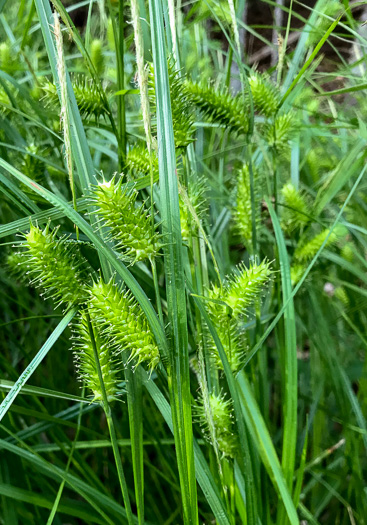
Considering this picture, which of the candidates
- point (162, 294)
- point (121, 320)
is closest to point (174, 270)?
point (121, 320)

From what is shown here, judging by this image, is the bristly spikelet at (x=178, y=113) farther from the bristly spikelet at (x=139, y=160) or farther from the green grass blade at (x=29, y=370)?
the green grass blade at (x=29, y=370)

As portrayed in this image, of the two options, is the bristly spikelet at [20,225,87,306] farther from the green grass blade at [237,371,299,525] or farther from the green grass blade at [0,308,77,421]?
the green grass blade at [237,371,299,525]

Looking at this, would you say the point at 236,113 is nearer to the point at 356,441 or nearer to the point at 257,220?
the point at 257,220

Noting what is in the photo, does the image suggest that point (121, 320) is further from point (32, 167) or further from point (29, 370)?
point (32, 167)

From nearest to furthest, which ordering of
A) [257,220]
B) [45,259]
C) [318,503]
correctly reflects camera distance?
[45,259] < [257,220] < [318,503]

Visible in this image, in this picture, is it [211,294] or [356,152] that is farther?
[356,152]

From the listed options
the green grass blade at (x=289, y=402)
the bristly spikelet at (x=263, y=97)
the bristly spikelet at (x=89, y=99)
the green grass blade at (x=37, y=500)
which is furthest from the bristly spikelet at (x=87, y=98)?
the green grass blade at (x=37, y=500)

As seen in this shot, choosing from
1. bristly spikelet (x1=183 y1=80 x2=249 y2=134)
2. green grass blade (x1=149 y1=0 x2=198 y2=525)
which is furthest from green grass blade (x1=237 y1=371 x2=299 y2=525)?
bristly spikelet (x1=183 y1=80 x2=249 y2=134)

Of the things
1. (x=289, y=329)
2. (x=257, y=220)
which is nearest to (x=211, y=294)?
(x=289, y=329)
